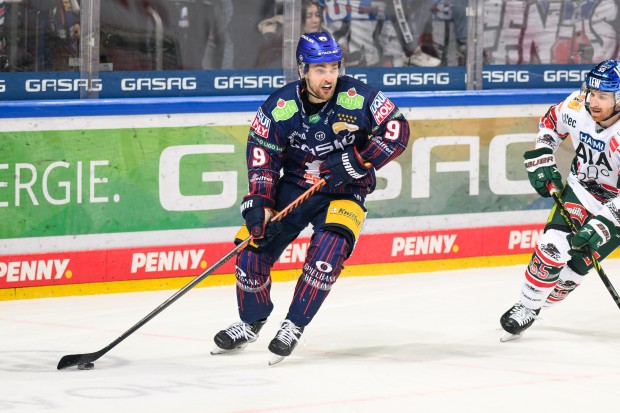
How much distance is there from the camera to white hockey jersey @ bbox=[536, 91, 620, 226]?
555cm

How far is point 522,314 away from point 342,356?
2.98 ft

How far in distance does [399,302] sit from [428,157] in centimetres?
117

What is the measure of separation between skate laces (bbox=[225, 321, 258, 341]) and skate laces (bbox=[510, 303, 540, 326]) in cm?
118

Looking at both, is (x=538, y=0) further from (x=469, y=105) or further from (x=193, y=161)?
(x=193, y=161)

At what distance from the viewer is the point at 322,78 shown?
5.15 m

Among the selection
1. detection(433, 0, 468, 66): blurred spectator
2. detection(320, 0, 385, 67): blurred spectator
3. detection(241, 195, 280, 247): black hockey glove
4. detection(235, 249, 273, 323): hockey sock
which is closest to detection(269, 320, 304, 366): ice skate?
detection(235, 249, 273, 323): hockey sock

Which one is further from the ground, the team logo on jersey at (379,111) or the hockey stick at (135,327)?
the team logo on jersey at (379,111)

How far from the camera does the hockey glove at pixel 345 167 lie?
5.16m

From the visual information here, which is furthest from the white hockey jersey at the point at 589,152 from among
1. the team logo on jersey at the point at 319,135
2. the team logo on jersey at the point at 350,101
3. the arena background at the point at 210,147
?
the arena background at the point at 210,147

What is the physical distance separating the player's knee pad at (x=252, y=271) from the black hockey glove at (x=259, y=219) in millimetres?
61

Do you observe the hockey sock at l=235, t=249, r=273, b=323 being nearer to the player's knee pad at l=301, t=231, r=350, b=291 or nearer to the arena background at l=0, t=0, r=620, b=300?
the player's knee pad at l=301, t=231, r=350, b=291

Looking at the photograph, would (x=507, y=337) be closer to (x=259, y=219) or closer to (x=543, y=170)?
(x=543, y=170)

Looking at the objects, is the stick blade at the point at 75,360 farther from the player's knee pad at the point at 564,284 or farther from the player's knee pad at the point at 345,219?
the player's knee pad at the point at 564,284

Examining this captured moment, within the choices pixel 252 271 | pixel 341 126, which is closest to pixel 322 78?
pixel 341 126
